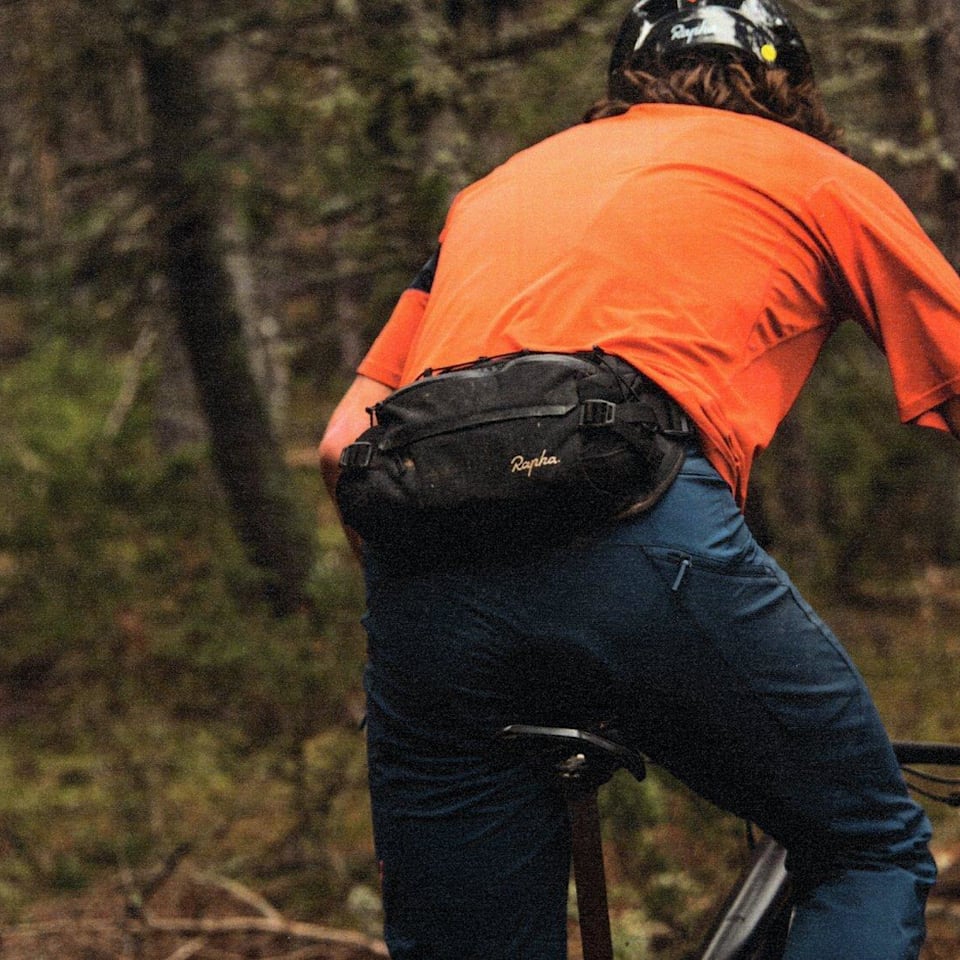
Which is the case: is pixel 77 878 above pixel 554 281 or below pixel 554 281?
below

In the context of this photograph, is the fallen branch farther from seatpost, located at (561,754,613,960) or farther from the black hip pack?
the black hip pack

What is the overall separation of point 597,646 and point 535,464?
304 mm

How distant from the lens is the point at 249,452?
808 centimetres

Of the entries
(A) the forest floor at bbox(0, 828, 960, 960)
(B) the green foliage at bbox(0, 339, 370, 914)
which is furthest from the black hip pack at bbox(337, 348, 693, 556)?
(B) the green foliage at bbox(0, 339, 370, 914)

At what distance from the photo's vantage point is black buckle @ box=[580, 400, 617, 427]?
2.00m

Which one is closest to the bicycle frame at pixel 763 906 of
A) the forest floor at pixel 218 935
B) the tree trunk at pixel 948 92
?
the tree trunk at pixel 948 92

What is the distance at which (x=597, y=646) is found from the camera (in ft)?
6.66

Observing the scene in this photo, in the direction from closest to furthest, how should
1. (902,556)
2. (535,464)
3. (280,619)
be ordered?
1. (535,464)
2. (280,619)
3. (902,556)

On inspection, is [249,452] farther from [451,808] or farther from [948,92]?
[451,808]

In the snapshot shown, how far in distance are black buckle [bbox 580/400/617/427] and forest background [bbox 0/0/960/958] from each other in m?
1.76

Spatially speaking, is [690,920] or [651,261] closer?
[651,261]

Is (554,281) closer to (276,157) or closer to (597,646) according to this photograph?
(597,646)

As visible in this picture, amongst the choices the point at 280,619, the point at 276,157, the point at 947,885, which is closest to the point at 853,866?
the point at 947,885

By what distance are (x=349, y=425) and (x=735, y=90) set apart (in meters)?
1.00
